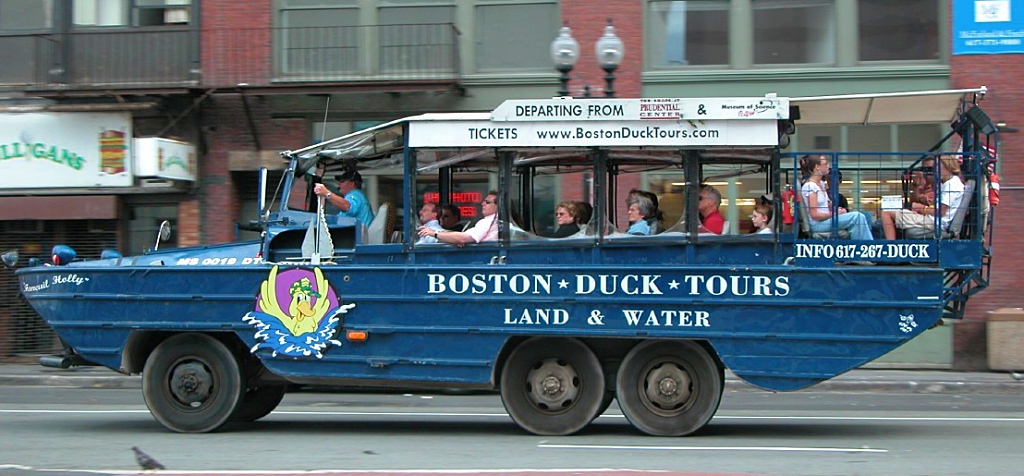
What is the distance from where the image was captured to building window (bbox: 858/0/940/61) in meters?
17.8

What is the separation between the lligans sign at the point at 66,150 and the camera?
18656 millimetres

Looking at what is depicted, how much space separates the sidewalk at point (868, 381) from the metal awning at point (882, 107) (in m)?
5.26

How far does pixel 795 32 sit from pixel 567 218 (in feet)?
33.3

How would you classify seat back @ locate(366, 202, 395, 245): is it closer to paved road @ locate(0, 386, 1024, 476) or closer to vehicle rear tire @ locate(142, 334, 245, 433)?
vehicle rear tire @ locate(142, 334, 245, 433)

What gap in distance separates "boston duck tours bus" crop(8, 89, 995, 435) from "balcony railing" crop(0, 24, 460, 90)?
870 cm

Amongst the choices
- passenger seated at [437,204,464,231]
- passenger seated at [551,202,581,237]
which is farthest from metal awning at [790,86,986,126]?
passenger seated at [437,204,464,231]

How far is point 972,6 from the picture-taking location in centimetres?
1748

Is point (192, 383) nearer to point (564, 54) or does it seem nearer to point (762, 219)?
point (762, 219)

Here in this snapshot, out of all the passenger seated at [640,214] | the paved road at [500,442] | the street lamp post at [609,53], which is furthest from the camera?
the street lamp post at [609,53]

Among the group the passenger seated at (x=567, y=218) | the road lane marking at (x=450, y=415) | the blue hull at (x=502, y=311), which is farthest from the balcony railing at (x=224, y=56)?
the passenger seated at (x=567, y=218)

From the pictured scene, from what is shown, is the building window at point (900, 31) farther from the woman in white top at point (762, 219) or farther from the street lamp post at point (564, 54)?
the woman in white top at point (762, 219)

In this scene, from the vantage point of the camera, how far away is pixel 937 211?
9000 mm

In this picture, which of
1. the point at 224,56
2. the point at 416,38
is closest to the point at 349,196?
the point at 416,38

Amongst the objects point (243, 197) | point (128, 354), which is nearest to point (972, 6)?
point (243, 197)
